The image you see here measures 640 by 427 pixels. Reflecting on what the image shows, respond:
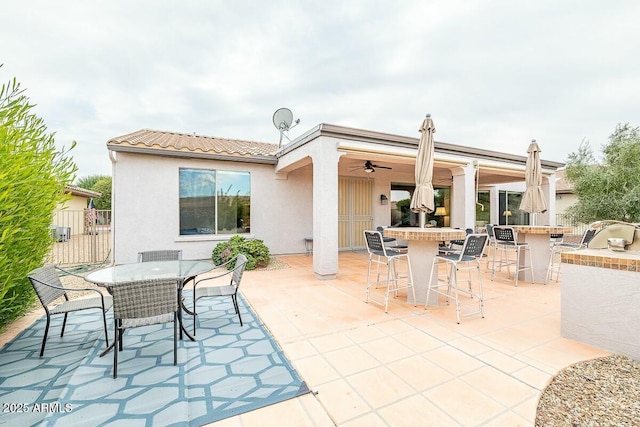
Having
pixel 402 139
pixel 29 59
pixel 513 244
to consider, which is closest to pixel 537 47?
pixel 402 139

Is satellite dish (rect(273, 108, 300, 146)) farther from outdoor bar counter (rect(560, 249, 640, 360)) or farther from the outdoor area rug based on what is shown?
outdoor bar counter (rect(560, 249, 640, 360))

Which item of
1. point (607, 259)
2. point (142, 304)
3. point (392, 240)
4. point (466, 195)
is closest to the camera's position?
point (142, 304)

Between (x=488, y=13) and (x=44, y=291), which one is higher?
(x=488, y=13)

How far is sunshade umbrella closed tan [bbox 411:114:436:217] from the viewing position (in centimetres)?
455

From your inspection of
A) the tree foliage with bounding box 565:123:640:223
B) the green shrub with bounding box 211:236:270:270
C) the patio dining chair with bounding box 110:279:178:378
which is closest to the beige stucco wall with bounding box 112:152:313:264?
the green shrub with bounding box 211:236:270:270

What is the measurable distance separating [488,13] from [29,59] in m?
10.7

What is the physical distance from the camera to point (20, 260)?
10.3 ft

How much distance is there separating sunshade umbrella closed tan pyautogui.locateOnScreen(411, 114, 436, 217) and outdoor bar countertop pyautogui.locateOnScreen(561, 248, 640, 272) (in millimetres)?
1895

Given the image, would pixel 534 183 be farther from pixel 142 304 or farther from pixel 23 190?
pixel 23 190

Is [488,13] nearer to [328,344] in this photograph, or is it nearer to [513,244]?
[513,244]

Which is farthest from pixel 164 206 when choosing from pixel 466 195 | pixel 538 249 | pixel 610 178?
pixel 610 178

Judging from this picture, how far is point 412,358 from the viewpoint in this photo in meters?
2.60

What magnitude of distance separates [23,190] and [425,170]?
5403 mm

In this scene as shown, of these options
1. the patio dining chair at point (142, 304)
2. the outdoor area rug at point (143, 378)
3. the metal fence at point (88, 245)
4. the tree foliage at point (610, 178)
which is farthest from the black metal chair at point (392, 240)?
the tree foliage at point (610, 178)
